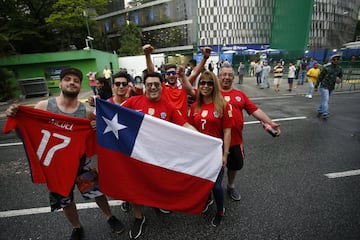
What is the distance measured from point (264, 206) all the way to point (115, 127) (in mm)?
2340

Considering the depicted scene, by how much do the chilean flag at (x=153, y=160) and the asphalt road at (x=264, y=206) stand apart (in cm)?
59

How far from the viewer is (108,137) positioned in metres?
2.25

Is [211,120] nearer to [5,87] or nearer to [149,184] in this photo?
[149,184]

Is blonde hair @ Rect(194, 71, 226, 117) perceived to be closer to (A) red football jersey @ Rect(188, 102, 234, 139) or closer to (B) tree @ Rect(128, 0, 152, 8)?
(A) red football jersey @ Rect(188, 102, 234, 139)

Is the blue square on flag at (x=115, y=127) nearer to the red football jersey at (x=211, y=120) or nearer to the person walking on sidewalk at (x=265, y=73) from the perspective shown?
the red football jersey at (x=211, y=120)

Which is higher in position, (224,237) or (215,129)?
(215,129)

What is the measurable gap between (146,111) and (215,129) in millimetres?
886

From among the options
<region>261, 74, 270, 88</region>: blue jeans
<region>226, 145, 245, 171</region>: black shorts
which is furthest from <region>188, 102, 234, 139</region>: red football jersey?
<region>261, 74, 270, 88</region>: blue jeans

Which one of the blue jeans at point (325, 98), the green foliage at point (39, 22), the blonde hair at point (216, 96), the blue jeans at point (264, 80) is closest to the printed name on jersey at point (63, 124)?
the blonde hair at point (216, 96)

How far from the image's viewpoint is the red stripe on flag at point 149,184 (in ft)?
7.41

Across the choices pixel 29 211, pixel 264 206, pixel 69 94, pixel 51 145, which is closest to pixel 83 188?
pixel 51 145

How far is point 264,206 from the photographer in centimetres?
286

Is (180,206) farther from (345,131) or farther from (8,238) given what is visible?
(345,131)

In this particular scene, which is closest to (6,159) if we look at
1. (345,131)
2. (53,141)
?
(53,141)
